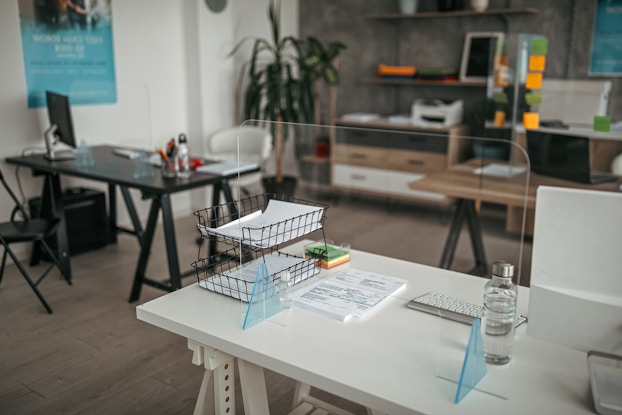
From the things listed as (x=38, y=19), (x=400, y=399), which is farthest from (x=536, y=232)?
(x=38, y=19)

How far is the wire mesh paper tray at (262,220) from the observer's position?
1641 mm

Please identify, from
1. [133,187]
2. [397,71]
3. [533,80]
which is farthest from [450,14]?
[133,187]

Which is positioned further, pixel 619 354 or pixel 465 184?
pixel 465 184

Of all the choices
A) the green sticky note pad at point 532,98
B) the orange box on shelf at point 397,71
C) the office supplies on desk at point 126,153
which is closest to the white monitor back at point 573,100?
the green sticky note pad at point 532,98

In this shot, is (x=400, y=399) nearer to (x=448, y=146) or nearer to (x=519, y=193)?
(x=448, y=146)

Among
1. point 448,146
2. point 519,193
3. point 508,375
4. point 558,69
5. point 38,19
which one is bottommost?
point 508,375

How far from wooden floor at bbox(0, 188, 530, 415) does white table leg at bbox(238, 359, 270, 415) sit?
50 centimetres

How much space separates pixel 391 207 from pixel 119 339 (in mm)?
1663

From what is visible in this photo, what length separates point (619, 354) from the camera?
4.01 ft

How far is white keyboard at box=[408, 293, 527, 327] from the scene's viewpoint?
1.52 m

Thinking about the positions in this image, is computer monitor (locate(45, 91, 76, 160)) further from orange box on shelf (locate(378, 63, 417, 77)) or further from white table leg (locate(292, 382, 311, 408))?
orange box on shelf (locate(378, 63, 417, 77))

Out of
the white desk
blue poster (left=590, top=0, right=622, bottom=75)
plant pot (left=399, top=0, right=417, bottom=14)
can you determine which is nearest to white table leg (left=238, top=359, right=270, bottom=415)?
the white desk

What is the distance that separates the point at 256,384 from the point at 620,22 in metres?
4.29

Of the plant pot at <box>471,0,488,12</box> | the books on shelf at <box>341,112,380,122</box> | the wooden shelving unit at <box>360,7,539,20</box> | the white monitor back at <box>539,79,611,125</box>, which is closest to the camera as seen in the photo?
the white monitor back at <box>539,79,611,125</box>
